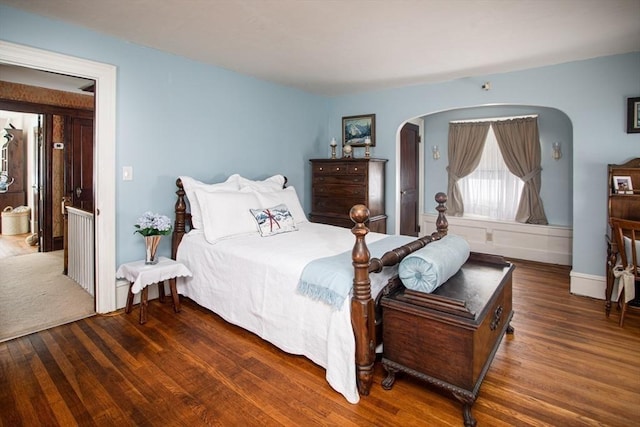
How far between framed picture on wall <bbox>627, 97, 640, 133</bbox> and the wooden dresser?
2492 mm

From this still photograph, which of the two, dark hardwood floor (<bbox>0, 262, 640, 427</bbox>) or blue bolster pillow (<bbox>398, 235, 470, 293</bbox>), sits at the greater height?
blue bolster pillow (<bbox>398, 235, 470, 293</bbox>)

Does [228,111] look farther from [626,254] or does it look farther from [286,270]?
[626,254]

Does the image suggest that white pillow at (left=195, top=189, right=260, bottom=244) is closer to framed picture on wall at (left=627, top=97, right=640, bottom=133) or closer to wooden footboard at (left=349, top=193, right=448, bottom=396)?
wooden footboard at (left=349, top=193, right=448, bottom=396)

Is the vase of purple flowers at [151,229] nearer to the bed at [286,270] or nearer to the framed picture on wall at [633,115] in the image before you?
the bed at [286,270]

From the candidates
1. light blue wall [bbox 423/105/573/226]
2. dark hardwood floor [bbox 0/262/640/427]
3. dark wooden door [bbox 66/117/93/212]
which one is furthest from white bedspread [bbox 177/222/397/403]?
light blue wall [bbox 423/105/573/226]

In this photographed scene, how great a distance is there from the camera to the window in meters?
5.32

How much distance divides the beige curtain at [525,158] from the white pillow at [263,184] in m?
3.39

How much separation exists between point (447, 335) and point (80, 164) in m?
5.68

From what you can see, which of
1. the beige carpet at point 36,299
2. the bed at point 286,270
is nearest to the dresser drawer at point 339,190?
the bed at point 286,270

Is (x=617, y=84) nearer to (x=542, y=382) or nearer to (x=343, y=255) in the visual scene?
(x=542, y=382)

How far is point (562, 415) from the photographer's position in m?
1.85

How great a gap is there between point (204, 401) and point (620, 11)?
12.3 feet

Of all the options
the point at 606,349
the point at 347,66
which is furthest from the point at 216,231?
the point at 606,349

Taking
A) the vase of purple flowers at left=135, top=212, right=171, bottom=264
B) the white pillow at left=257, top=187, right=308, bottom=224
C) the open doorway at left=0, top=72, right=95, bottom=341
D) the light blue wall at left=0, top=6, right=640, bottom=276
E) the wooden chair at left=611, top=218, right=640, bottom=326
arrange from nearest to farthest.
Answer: the wooden chair at left=611, top=218, right=640, bottom=326, the vase of purple flowers at left=135, top=212, right=171, bottom=264, the light blue wall at left=0, top=6, right=640, bottom=276, the open doorway at left=0, top=72, right=95, bottom=341, the white pillow at left=257, top=187, right=308, bottom=224
